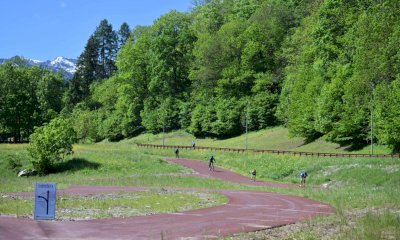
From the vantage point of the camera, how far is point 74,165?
58906mm

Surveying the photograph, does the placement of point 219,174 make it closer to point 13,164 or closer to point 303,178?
point 303,178

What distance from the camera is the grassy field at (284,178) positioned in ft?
57.9

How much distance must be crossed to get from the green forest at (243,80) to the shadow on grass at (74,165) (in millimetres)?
5755

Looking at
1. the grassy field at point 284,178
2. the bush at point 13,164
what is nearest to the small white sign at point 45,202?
the grassy field at point 284,178

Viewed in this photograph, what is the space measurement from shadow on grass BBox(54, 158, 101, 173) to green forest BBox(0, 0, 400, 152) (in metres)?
5.75

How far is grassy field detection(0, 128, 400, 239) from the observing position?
1766 centimetres

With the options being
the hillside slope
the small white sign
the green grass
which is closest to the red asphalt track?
the small white sign

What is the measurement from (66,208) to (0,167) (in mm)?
36658

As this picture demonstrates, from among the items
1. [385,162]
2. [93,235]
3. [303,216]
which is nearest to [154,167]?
[385,162]

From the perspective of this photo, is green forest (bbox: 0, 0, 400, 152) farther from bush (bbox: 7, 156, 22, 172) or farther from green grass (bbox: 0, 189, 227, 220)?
green grass (bbox: 0, 189, 227, 220)

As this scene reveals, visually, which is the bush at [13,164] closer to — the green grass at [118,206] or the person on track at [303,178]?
the green grass at [118,206]

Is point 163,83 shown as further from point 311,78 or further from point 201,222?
point 201,222

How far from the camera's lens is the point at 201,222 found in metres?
20.3

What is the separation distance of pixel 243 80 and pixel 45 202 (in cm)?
8522
